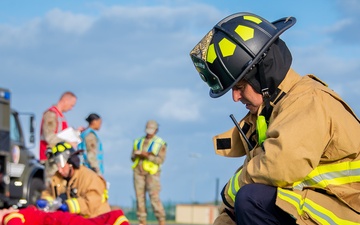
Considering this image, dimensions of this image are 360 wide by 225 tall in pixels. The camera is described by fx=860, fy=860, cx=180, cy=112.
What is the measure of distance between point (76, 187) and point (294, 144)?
17.6ft

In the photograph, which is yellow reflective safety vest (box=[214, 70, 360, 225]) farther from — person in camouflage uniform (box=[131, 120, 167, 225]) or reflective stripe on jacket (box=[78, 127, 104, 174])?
person in camouflage uniform (box=[131, 120, 167, 225])

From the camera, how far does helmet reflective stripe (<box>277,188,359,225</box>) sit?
4391mm

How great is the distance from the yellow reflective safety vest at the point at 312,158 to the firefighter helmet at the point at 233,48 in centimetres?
29

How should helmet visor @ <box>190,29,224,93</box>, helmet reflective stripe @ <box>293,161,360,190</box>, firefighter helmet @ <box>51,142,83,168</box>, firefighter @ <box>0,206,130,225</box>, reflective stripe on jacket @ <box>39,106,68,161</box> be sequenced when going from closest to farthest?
helmet reflective stripe @ <box>293,161,360,190</box>, helmet visor @ <box>190,29,224,93</box>, firefighter @ <box>0,206,130,225</box>, firefighter helmet @ <box>51,142,83,168</box>, reflective stripe on jacket @ <box>39,106,68,161</box>

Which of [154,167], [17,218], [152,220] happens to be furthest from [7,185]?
[152,220]

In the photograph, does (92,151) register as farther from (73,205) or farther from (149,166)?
(73,205)

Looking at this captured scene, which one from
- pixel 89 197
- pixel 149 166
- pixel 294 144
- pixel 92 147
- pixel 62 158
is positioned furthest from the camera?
pixel 149 166

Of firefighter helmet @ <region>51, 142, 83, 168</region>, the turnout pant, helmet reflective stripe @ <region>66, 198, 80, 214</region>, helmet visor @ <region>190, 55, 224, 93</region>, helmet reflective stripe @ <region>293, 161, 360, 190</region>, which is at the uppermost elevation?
helmet visor @ <region>190, 55, 224, 93</region>

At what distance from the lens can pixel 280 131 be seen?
14.3ft

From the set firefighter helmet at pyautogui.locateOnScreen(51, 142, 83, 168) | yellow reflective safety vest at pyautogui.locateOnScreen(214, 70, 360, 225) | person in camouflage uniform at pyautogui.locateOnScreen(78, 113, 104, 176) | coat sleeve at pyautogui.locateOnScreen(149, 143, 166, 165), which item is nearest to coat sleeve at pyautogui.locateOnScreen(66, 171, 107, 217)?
firefighter helmet at pyautogui.locateOnScreen(51, 142, 83, 168)

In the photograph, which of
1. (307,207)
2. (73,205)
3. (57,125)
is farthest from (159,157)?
(307,207)

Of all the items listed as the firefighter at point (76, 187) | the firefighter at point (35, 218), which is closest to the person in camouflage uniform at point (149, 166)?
the firefighter at point (76, 187)

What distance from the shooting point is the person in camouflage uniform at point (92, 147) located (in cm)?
1293

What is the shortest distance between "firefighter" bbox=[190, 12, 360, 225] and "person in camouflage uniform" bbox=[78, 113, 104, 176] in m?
8.16
